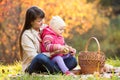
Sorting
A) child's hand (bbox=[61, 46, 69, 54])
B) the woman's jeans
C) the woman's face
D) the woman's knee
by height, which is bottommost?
the woman's jeans

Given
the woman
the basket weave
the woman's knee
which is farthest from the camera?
the basket weave

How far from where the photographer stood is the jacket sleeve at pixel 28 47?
285 inches

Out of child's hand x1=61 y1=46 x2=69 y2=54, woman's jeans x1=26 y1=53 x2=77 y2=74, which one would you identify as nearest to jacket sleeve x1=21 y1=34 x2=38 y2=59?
woman's jeans x1=26 y1=53 x2=77 y2=74

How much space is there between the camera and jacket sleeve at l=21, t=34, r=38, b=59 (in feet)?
23.7

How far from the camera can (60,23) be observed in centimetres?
729

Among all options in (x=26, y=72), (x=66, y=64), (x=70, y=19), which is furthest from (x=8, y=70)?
(x=70, y=19)

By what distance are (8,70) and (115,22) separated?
15607 millimetres

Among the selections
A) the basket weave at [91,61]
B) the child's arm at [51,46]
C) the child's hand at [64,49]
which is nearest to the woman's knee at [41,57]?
the child's arm at [51,46]

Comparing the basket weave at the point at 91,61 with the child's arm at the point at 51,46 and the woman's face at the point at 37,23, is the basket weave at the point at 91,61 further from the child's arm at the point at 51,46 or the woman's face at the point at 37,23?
the woman's face at the point at 37,23

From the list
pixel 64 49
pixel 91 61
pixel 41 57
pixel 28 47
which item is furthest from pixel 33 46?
pixel 91 61

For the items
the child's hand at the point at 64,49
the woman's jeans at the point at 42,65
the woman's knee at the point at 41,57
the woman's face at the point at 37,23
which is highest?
the woman's face at the point at 37,23

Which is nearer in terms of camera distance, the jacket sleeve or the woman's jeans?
the woman's jeans

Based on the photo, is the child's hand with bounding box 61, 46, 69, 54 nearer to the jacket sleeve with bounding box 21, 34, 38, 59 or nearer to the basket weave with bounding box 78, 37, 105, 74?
the basket weave with bounding box 78, 37, 105, 74

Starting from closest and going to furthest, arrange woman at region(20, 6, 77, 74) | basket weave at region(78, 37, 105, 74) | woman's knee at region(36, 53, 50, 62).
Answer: woman's knee at region(36, 53, 50, 62), woman at region(20, 6, 77, 74), basket weave at region(78, 37, 105, 74)
